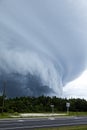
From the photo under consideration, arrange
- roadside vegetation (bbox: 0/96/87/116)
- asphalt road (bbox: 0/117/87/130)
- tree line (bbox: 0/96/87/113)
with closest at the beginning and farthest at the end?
asphalt road (bbox: 0/117/87/130)
roadside vegetation (bbox: 0/96/87/116)
tree line (bbox: 0/96/87/113)

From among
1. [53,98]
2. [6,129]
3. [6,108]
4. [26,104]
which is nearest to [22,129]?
[6,129]

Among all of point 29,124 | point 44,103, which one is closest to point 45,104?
point 44,103

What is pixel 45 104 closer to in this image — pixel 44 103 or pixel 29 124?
pixel 44 103

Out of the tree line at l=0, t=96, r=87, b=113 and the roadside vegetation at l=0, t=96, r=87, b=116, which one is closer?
the roadside vegetation at l=0, t=96, r=87, b=116

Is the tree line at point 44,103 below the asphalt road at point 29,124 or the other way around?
the other way around

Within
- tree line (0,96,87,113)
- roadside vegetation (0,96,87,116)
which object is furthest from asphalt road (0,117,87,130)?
tree line (0,96,87,113)

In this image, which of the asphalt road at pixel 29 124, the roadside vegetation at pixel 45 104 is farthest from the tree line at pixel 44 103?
the asphalt road at pixel 29 124

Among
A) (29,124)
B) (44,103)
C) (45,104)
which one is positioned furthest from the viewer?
(44,103)

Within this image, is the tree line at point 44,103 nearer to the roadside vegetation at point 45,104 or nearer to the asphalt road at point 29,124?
the roadside vegetation at point 45,104

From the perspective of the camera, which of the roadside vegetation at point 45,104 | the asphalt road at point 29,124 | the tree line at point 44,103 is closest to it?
the asphalt road at point 29,124

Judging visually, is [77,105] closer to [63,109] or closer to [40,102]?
[63,109]

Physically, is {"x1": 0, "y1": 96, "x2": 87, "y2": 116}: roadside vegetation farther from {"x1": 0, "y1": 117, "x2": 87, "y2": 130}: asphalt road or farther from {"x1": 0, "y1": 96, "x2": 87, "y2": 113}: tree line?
{"x1": 0, "y1": 117, "x2": 87, "y2": 130}: asphalt road

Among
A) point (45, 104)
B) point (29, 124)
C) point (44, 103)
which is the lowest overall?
point (29, 124)
